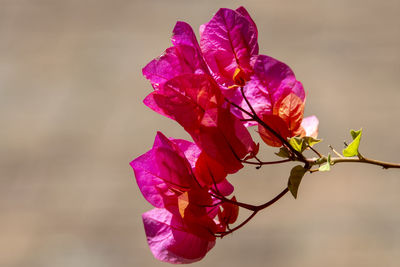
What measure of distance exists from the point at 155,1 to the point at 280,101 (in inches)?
87.7

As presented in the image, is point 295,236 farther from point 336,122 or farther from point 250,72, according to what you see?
point 250,72

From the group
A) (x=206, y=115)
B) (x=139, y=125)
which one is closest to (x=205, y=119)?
(x=206, y=115)

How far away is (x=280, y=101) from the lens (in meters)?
0.30

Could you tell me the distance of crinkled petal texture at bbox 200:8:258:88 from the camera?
282mm

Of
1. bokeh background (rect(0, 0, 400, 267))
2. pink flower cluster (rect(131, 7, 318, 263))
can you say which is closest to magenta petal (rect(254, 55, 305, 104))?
pink flower cluster (rect(131, 7, 318, 263))

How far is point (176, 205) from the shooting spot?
0.94 feet

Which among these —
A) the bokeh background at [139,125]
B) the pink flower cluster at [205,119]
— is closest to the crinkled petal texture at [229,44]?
the pink flower cluster at [205,119]

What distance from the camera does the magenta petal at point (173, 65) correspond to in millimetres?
279

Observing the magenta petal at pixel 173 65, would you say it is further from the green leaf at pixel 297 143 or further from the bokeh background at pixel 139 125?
the bokeh background at pixel 139 125

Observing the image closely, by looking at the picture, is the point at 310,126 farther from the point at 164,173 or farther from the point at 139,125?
the point at 139,125

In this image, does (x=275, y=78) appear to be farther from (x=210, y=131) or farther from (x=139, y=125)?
(x=139, y=125)

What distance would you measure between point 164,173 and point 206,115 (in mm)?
38

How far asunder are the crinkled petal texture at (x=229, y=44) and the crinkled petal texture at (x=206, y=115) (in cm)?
2

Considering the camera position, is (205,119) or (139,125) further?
(139,125)
